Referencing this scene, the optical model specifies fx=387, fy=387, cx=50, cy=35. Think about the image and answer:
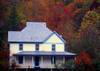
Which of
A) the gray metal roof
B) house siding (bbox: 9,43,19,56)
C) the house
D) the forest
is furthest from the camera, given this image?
the gray metal roof

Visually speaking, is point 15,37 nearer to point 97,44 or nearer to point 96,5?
point 97,44

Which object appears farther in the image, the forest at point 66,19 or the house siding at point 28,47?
the house siding at point 28,47

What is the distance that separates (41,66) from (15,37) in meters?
4.66

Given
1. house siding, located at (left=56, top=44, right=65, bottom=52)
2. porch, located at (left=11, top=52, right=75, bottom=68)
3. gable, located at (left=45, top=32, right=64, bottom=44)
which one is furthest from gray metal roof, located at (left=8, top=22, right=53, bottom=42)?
porch, located at (left=11, top=52, right=75, bottom=68)

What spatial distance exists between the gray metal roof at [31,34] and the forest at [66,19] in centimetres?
130

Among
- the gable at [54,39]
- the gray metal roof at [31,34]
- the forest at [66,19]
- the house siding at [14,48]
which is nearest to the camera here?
the forest at [66,19]

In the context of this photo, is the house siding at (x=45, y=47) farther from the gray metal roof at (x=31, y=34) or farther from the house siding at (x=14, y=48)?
the house siding at (x=14, y=48)

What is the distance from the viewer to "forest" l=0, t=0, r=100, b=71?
1660 inches

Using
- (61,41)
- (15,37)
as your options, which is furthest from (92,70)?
(15,37)

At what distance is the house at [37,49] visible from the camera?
42.4 meters

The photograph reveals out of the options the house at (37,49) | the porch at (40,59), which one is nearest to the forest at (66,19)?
the house at (37,49)

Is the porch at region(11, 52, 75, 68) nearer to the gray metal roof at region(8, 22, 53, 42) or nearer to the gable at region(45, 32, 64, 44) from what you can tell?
the gable at region(45, 32, 64, 44)

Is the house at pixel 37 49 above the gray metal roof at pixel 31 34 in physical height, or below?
below

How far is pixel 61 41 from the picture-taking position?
43.1m
